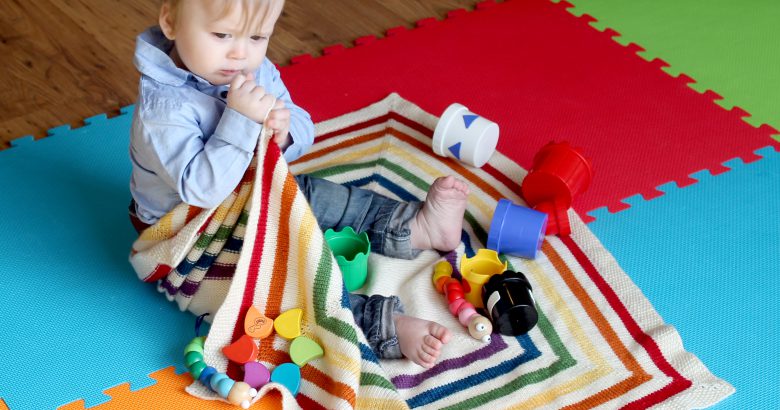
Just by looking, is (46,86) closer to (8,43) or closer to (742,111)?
(8,43)

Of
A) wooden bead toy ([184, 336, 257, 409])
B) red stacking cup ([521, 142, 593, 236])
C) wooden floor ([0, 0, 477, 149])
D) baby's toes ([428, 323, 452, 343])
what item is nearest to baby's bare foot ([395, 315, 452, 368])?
baby's toes ([428, 323, 452, 343])

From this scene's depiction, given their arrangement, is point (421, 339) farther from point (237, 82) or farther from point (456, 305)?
point (237, 82)

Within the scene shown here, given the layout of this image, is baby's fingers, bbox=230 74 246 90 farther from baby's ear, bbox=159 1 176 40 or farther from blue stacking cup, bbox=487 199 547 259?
blue stacking cup, bbox=487 199 547 259

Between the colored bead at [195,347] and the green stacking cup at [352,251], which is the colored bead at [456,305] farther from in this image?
the colored bead at [195,347]

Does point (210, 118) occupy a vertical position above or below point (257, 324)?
above

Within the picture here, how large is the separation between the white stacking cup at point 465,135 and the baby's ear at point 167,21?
0.52 m

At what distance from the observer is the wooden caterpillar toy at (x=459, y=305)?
4.08ft

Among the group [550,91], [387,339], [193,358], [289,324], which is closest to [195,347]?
[193,358]

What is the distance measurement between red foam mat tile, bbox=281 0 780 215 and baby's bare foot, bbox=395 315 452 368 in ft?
1.37

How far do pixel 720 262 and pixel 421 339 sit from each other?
0.52m

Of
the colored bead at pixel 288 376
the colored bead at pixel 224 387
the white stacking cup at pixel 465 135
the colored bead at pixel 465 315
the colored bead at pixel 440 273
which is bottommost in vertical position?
the colored bead at pixel 224 387

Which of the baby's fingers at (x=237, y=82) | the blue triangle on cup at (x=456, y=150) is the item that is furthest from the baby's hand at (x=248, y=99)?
the blue triangle on cup at (x=456, y=150)

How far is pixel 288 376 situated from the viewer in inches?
46.2

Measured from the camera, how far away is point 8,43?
1914mm
